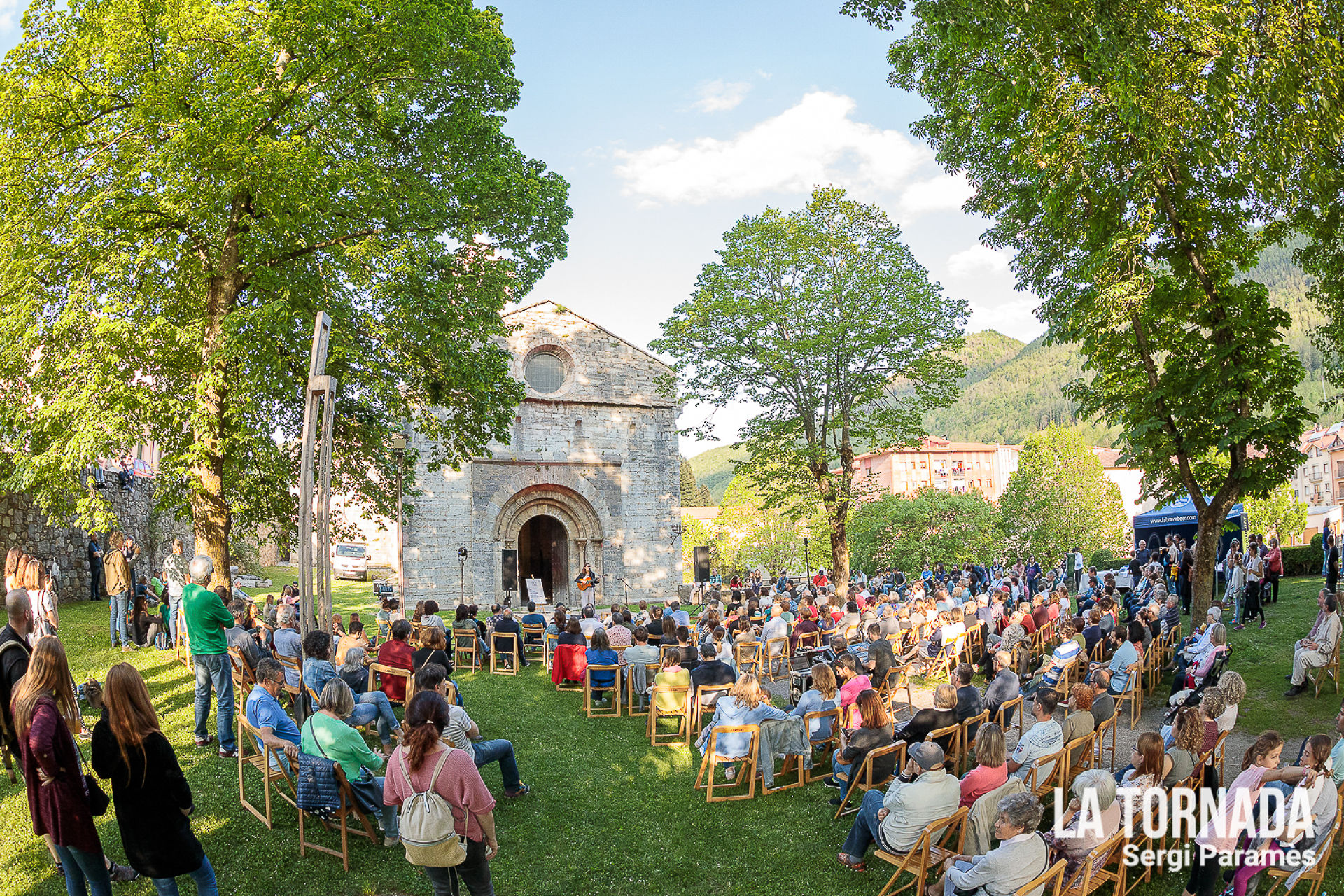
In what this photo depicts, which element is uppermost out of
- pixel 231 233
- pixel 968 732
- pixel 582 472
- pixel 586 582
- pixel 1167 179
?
pixel 231 233

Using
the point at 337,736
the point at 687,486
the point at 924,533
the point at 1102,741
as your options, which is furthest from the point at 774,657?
the point at 687,486

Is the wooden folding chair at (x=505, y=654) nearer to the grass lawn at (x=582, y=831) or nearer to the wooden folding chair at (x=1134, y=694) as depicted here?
the grass lawn at (x=582, y=831)

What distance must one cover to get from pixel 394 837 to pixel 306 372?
764 cm

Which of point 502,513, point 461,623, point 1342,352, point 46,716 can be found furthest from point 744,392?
point 46,716

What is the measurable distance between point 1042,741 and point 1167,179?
767 centimetres

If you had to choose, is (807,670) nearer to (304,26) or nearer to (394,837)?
(394,837)

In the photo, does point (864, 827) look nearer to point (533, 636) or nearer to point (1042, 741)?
point (1042, 741)

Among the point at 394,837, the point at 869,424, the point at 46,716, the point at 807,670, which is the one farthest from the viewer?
the point at 869,424

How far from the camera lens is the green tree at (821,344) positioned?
2120 centimetres

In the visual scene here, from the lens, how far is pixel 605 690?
10.6 m

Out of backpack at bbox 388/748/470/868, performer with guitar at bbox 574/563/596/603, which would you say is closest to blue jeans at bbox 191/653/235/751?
backpack at bbox 388/748/470/868

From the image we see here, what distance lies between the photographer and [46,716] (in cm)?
415

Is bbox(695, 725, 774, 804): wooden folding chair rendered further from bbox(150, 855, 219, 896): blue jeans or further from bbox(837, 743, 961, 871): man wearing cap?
bbox(150, 855, 219, 896): blue jeans

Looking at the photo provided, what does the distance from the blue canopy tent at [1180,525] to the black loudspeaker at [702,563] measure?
509 inches
